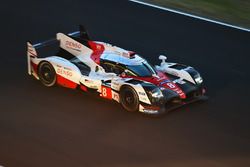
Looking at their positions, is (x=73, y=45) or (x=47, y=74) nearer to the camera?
(x=47, y=74)

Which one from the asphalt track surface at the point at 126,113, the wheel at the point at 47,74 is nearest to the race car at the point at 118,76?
the wheel at the point at 47,74

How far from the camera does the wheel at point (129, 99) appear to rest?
11.7 metres

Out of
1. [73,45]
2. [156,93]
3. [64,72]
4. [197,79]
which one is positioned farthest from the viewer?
[73,45]

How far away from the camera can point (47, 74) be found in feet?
42.8

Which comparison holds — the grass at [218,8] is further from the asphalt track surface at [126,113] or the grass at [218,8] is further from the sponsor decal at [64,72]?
the sponsor decal at [64,72]

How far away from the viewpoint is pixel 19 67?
45.6 feet

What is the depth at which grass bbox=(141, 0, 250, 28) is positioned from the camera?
17.4 meters

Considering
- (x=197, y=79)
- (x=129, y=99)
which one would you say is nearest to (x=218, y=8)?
(x=197, y=79)

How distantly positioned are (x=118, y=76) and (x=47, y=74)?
165 cm

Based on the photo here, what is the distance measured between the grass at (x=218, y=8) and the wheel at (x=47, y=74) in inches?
233

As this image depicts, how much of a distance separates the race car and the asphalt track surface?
0.71 ft

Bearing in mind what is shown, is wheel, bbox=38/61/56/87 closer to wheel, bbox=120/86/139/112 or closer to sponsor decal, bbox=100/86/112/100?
sponsor decal, bbox=100/86/112/100

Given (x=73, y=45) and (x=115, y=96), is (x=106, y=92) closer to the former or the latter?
(x=115, y=96)

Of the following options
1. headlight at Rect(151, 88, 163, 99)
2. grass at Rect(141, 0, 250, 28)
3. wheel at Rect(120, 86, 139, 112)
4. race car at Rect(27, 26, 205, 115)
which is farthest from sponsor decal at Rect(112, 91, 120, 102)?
grass at Rect(141, 0, 250, 28)
